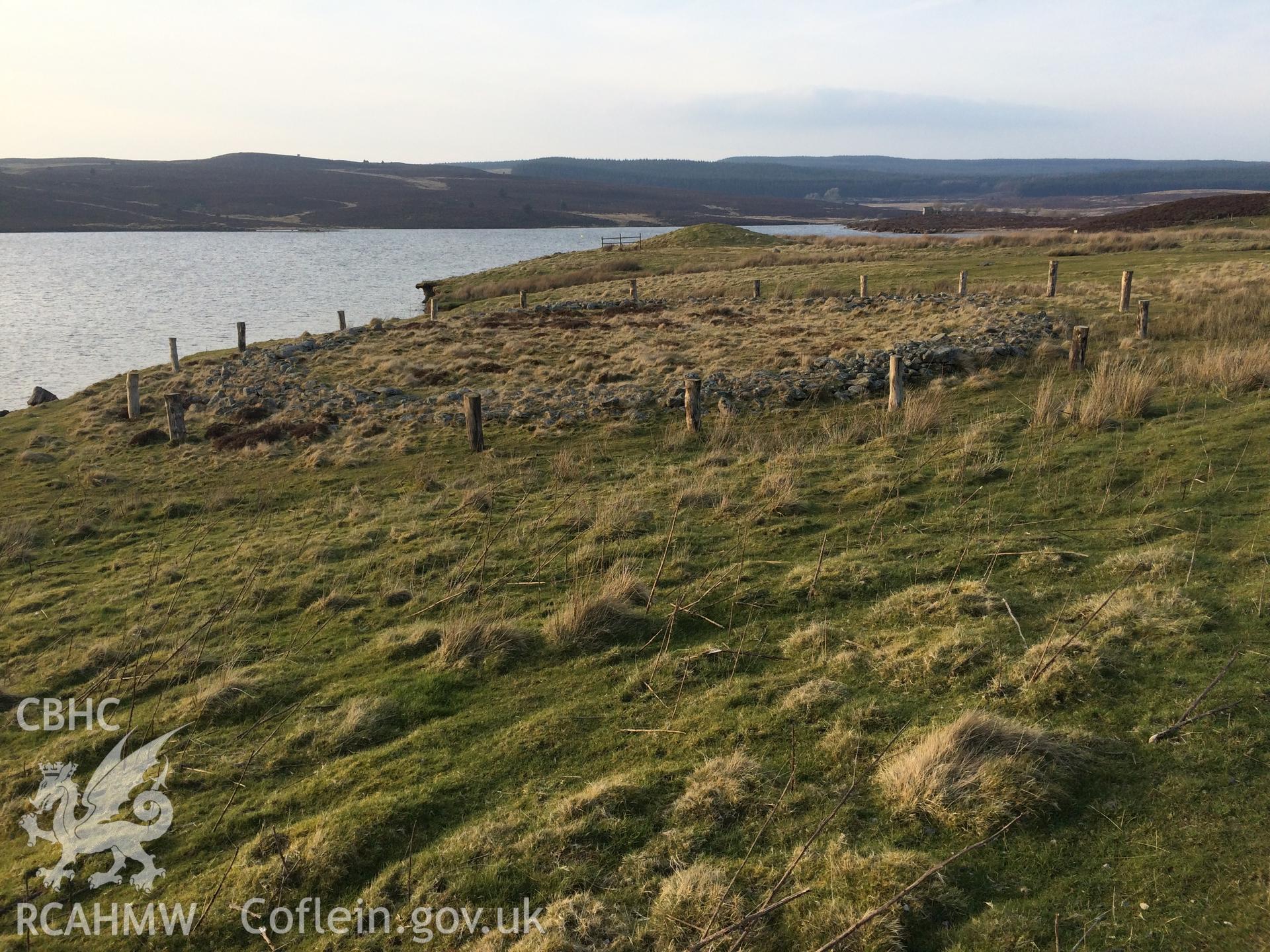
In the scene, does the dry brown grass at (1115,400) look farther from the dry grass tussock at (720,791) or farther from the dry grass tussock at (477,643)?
the dry grass tussock at (720,791)

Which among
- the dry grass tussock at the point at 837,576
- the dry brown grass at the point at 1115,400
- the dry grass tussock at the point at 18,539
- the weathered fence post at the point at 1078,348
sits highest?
the weathered fence post at the point at 1078,348

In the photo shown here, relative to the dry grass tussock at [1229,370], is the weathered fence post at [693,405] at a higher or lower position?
lower

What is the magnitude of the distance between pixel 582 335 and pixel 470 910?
95.5ft

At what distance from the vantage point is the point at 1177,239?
46.6 meters

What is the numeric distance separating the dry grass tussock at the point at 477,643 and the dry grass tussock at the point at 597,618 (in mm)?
365

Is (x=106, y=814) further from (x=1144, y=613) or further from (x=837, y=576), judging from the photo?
(x=1144, y=613)

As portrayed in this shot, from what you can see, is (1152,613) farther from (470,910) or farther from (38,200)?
(38,200)

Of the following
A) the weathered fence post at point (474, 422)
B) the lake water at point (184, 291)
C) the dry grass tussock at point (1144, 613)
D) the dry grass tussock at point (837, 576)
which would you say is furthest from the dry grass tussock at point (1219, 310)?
the lake water at point (184, 291)

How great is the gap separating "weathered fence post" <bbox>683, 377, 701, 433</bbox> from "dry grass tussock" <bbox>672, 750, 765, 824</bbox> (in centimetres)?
1202

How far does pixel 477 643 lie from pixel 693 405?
10076 mm

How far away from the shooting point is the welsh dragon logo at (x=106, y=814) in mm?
5984

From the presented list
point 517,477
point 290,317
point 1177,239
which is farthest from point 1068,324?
point 290,317

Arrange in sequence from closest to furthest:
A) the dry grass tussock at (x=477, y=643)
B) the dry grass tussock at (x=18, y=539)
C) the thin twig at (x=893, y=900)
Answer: the thin twig at (x=893, y=900) → the dry grass tussock at (x=477, y=643) → the dry grass tussock at (x=18, y=539)

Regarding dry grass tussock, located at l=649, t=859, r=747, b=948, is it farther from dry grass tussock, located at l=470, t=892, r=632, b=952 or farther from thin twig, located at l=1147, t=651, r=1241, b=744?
thin twig, located at l=1147, t=651, r=1241, b=744
